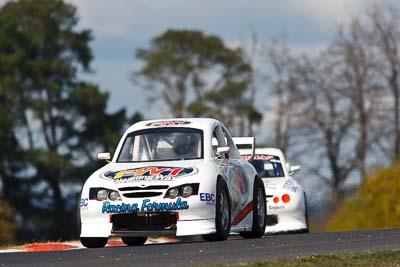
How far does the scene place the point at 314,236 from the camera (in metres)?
18.3

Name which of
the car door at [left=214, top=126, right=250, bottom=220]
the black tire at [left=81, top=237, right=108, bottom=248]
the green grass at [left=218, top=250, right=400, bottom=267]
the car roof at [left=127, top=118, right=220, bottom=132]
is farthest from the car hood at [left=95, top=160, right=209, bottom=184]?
the green grass at [left=218, top=250, right=400, bottom=267]

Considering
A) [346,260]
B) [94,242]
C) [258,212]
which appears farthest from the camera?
[258,212]

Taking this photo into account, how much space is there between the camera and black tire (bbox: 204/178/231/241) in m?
17.5

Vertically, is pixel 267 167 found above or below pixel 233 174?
below

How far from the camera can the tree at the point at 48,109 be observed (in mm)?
61344

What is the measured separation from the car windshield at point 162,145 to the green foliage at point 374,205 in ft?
60.7

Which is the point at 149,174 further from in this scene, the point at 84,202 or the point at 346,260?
the point at 346,260

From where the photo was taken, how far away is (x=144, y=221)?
17.4 m

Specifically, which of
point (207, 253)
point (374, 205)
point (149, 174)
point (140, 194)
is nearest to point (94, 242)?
point (140, 194)

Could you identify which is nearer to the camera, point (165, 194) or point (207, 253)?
point (207, 253)

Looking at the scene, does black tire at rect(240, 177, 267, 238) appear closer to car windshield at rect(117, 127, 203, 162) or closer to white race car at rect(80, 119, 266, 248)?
white race car at rect(80, 119, 266, 248)

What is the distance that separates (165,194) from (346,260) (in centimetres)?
423

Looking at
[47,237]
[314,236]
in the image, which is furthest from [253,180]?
[47,237]

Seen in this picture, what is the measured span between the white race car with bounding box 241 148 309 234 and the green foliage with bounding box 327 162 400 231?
1095cm
